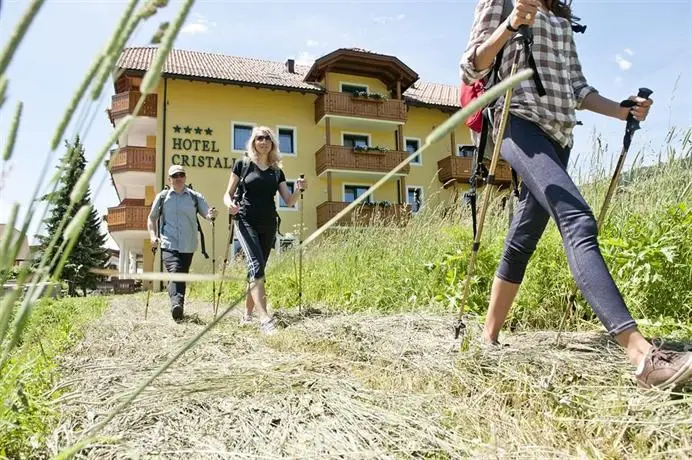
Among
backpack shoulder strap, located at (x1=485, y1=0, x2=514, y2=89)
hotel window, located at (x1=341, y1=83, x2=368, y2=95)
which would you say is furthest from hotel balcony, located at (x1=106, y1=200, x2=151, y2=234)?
backpack shoulder strap, located at (x1=485, y1=0, x2=514, y2=89)

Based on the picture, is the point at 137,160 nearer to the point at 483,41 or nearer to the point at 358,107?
the point at 358,107

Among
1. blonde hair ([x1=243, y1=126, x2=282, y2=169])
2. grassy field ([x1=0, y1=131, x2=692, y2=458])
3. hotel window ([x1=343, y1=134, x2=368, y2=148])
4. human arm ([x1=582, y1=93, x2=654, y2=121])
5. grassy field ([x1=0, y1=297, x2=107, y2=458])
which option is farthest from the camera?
hotel window ([x1=343, y1=134, x2=368, y2=148])

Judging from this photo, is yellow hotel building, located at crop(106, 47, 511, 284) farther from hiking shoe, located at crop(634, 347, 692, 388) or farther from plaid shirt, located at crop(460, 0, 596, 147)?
hiking shoe, located at crop(634, 347, 692, 388)

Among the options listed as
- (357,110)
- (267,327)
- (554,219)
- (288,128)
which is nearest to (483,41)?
(554,219)

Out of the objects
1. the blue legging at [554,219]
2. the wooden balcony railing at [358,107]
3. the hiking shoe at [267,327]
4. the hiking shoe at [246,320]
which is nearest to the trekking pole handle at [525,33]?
the blue legging at [554,219]

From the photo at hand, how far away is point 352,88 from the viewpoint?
26.9 metres

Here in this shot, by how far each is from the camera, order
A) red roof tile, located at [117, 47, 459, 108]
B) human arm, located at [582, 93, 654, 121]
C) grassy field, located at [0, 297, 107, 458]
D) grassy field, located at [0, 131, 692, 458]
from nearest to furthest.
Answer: grassy field, located at [0, 297, 107, 458]
grassy field, located at [0, 131, 692, 458]
human arm, located at [582, 93, 654, 121]
red roof tile, located at [117, 47, 459, 108]

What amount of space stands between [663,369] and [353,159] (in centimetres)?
2354

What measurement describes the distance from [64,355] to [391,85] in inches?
994

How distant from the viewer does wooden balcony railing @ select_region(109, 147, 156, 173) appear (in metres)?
22.8

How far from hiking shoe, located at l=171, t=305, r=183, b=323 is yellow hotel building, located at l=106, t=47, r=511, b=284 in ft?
52.6

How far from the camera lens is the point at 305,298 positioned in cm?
776

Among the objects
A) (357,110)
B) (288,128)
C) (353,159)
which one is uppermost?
(357,110)

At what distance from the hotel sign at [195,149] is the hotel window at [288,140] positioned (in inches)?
107
